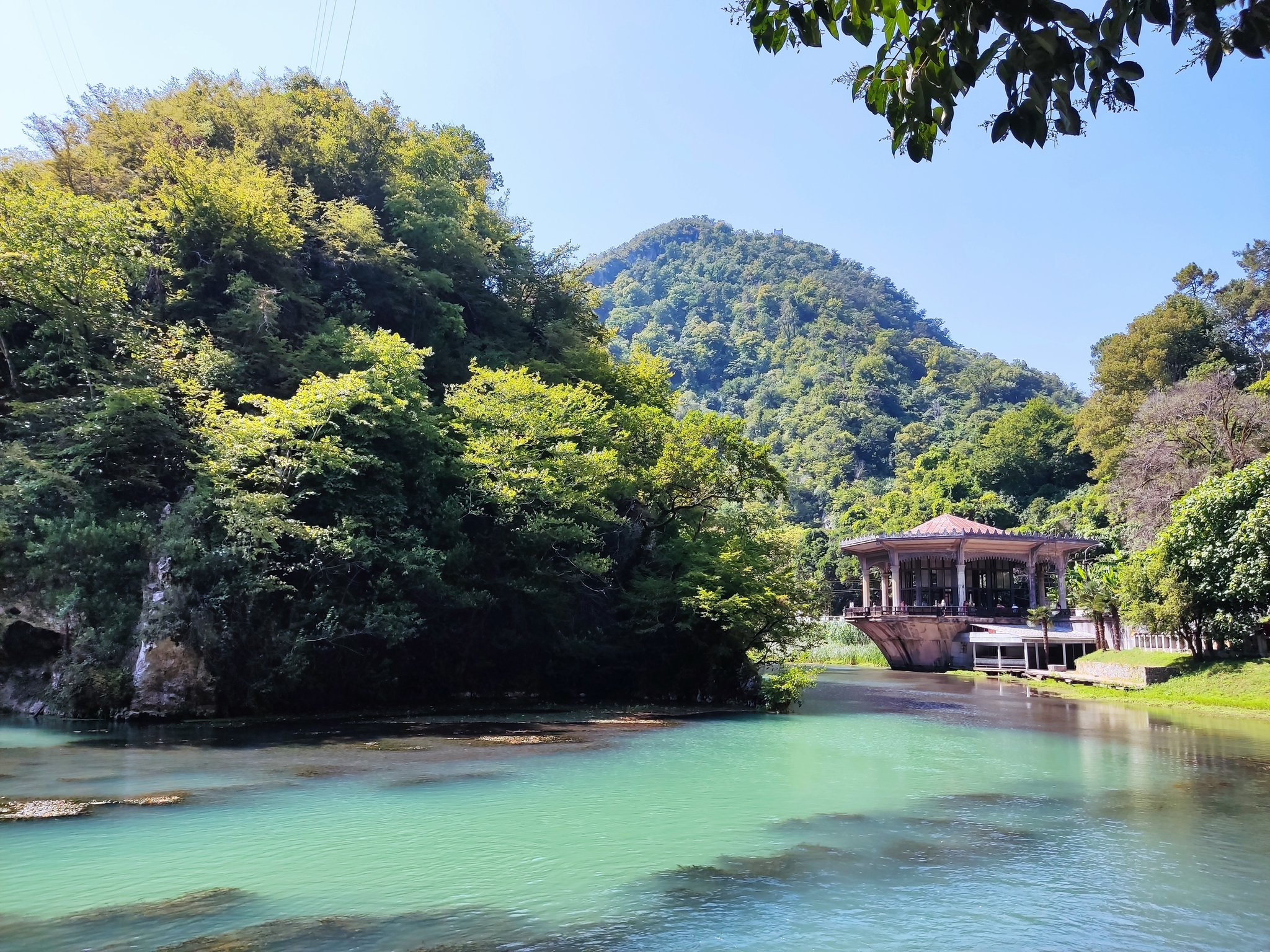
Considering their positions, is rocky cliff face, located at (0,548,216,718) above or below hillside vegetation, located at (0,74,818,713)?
below

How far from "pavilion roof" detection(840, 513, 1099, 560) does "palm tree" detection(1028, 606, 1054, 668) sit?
3.93m

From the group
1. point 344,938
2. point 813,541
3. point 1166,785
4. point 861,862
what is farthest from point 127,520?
point 813,541

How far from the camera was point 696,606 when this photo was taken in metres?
20.0

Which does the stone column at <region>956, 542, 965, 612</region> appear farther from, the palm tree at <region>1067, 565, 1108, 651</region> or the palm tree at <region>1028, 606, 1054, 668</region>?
the palm tree at <region>1067, 565, 1108, 651</region>

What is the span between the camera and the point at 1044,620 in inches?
1294

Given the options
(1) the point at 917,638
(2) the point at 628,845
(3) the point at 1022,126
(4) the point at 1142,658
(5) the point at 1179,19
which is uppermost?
(5) the point at 1179,19

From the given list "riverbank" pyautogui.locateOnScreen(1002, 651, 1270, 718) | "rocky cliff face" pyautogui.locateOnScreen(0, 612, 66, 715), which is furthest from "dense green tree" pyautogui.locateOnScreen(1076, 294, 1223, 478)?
"rocky cliff face" pyautogui.locateOnScreen(0, 612, 66, 715)

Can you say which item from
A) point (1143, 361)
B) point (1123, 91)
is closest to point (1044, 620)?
point (1143, 361)

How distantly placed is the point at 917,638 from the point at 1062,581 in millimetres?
7115

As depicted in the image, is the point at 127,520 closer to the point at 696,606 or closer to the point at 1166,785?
the point at 696,606

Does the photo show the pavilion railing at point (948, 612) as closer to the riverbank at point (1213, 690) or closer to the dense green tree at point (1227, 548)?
the riverbank at point (1213, 690)

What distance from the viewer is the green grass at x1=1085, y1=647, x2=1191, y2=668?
23250 millimetres

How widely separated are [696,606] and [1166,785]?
10632 millimetres

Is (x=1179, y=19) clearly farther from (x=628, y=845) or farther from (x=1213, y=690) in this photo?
(x=1213, y=690)
